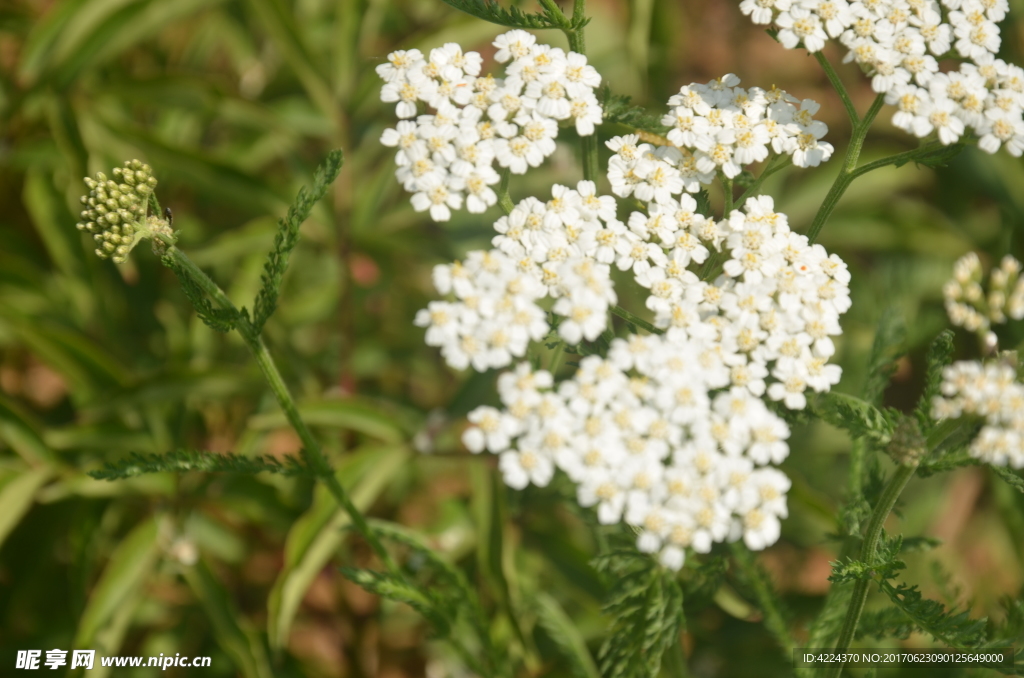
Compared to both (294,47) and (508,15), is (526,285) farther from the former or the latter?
(294,47)

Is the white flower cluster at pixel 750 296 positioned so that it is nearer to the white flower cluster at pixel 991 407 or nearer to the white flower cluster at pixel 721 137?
the white flower cluster at pixel 721 137

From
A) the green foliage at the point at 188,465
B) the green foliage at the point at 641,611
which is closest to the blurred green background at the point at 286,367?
the green foliage at the point at 641,611

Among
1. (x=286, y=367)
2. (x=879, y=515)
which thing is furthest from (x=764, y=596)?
(x=286, y=367)

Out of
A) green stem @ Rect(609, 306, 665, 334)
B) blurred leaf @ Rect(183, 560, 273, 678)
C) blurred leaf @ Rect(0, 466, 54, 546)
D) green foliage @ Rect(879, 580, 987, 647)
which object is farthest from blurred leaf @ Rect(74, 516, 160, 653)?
green foliage @ Rect(879, 580, 987, 647)

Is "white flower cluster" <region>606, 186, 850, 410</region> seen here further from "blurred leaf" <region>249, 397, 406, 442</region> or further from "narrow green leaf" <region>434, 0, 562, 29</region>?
"blurred leaf" <region>249, 397, 406, 442</region>

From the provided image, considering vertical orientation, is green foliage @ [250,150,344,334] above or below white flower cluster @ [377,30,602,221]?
below

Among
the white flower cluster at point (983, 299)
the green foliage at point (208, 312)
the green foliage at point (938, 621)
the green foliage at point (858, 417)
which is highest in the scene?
the green foliage at point (208, 312)
